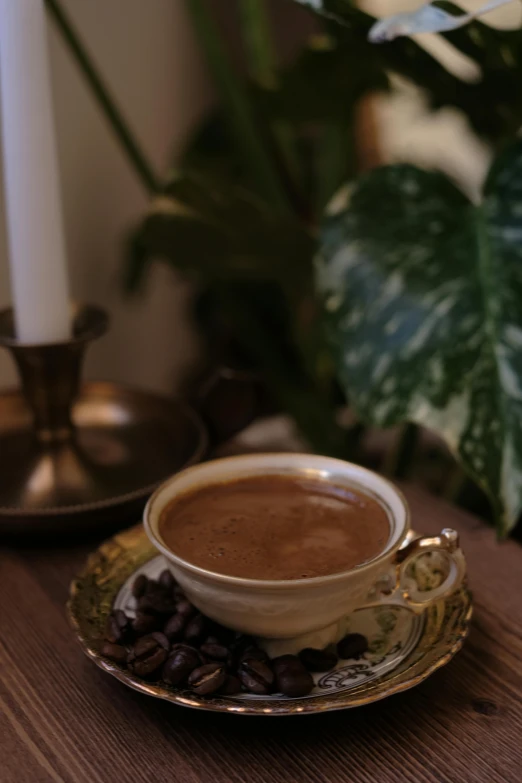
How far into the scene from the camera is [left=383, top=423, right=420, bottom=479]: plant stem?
34.1 inches

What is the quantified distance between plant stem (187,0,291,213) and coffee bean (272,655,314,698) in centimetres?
67

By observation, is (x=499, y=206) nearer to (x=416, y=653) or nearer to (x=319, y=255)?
(x=319, y=255)

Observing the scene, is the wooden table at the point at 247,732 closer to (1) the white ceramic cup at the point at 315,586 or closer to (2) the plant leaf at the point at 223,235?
(1) the white ceramic cup at the point at 315,586

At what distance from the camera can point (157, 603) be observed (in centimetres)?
50

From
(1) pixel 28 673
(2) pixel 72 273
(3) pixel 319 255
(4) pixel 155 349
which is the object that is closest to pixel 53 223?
(3) pixel 319 255

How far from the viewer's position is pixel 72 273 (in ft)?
3.40

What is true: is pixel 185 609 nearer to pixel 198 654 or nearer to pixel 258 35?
pixel 198 654

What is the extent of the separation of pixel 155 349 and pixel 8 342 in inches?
27.7

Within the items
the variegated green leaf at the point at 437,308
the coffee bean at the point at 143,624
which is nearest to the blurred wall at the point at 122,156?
the variegated green leaf at the point at 437,308

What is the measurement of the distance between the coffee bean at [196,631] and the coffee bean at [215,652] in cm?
1

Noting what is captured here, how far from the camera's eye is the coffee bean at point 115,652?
45 cm

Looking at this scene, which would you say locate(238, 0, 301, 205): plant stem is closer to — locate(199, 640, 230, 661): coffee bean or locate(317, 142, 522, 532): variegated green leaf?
locate(317, 142, 522, 532): variegated green leaf

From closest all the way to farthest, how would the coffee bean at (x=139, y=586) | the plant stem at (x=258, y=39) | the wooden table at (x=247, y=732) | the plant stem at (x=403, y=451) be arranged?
the wooden table at (x=247, y=732) < the coffee bean at (x=139, y=586) < the plant stem at (x=403, y=451) < the plant stem at (x=258, y=39)

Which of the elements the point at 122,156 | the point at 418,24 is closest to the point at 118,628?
the point at 418,24
